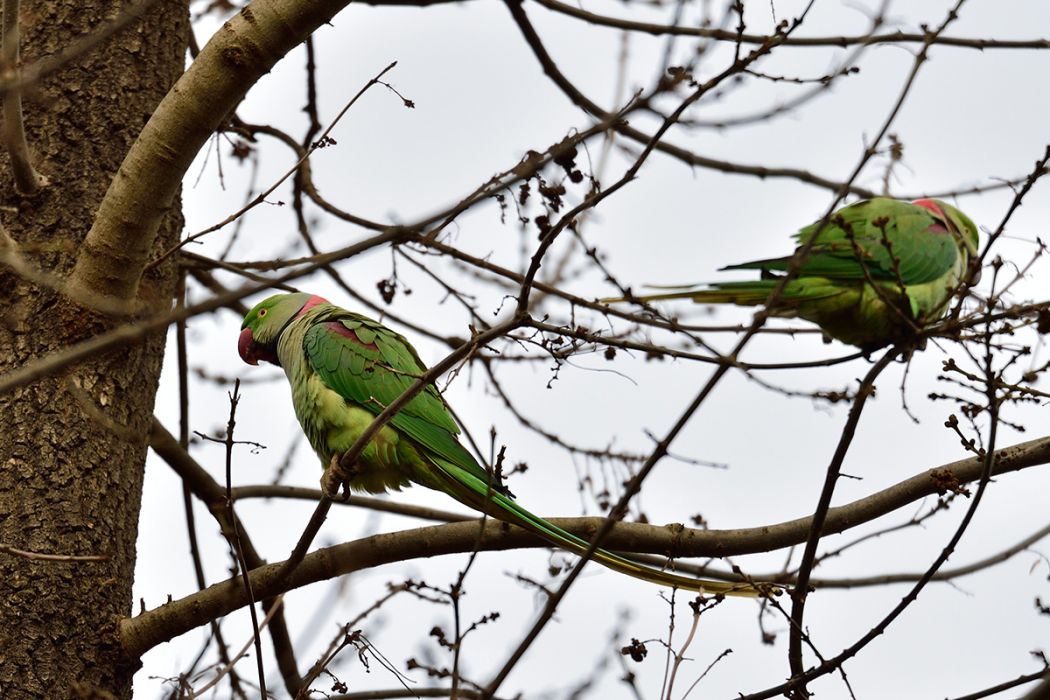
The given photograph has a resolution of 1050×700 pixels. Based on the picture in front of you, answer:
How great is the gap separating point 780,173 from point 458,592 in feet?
11.6

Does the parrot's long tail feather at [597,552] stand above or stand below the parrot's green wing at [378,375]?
below

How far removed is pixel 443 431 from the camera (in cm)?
419

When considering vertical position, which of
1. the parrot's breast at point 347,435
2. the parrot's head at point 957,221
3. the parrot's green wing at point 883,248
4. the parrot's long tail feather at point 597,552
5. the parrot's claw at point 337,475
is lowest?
the parrot's long tail feather at point 597,552

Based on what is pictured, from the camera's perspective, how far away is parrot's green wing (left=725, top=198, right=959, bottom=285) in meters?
4.28

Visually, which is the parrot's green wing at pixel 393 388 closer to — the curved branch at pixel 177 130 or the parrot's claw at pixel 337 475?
the parrot's claw at pixel 337 475

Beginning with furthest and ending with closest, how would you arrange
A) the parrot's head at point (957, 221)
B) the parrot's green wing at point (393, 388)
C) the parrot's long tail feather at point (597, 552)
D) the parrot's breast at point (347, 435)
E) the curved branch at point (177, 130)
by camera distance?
the parrot's head at point (957, 221)
the parrot's breast at point (347, 435)
the parrot's green wing at point (393, 388)
the parrot's long tail feather at point (597, 552)
the curved branch at point (177, 130)

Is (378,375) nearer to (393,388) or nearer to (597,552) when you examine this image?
(393,388)

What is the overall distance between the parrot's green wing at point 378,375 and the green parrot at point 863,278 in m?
1.04

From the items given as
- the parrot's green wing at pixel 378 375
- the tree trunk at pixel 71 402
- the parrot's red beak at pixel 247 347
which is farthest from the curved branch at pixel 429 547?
the parrot's red beak at pixel 247 347

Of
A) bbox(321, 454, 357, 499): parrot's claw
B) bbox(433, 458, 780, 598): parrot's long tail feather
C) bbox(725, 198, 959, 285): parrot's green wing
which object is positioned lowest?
bbox(433, 458, 780, 598): parrot's long tail feather

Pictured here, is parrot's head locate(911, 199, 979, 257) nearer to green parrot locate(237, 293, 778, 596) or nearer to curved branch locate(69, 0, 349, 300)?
green parrot locate(237, 293, 778, 596)

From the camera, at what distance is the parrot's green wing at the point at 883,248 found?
428 cm

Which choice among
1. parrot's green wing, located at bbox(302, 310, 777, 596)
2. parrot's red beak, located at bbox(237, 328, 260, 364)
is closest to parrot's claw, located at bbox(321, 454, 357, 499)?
parrot's green wing, located at bbox(302, 310, 777, 596)

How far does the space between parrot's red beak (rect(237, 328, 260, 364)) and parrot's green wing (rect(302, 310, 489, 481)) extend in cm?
64
